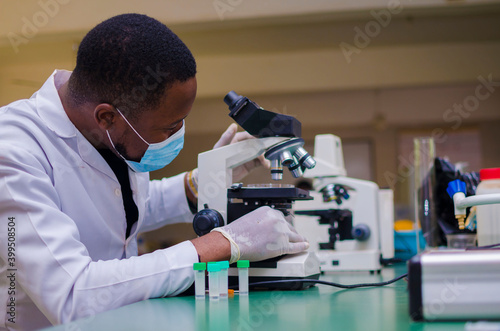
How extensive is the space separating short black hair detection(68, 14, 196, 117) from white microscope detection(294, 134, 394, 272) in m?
0.84

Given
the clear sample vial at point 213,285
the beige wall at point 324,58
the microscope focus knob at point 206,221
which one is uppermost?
the beige wall at point 324,58

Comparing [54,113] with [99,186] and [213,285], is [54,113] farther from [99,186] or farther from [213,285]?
[213,285]

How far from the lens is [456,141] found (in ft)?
23.1

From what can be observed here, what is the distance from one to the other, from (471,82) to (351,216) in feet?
16.2

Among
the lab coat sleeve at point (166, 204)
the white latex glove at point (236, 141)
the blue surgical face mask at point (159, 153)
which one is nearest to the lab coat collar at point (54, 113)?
the blue surgical face mask at point (159, 153)

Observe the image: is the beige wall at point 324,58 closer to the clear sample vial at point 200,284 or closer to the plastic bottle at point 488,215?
the plastic bottle at point 488,215

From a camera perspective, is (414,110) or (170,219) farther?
(414,110)

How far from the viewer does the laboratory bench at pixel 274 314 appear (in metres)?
0.74

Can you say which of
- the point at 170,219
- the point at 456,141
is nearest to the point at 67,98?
the point at 170,219

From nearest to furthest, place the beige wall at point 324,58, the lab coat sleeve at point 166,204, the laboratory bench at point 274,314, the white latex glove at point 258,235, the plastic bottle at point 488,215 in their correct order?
the laboratory bench at point 274,314, the white latex glove at point 258,235, the plastic bottle at point 488,215, the lab coat sleeve at point 166,204, the beige wall at point 324,58

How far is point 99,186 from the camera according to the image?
4.36ft

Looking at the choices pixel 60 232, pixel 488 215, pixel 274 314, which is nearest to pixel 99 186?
pixel 60 232

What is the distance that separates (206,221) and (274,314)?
1.36ft

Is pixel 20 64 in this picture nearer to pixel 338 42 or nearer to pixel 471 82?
pixel 338 42
